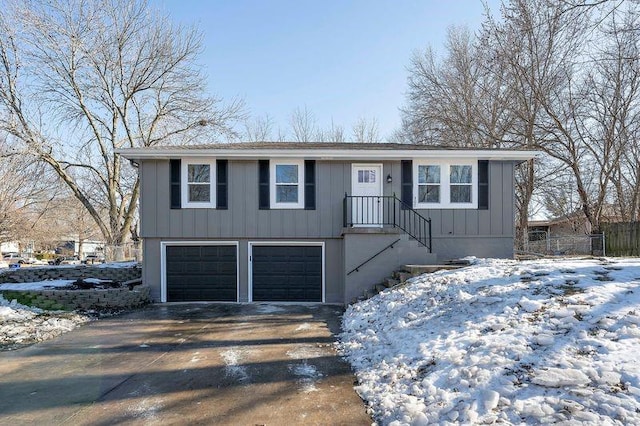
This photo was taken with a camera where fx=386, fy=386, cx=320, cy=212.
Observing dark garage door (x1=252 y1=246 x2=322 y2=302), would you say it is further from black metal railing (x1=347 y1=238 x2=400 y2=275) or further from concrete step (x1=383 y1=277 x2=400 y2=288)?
concrete step (x1=383 y1=277 x2=400 y2=288)

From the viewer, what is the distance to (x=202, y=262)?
10859 mm

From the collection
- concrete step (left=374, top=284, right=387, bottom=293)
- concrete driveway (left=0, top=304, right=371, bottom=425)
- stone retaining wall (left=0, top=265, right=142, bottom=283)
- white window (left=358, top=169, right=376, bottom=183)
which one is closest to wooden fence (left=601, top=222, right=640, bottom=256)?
white window (left=358, top=169, right=376, bottom=183)

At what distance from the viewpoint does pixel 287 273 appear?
35.5 ft

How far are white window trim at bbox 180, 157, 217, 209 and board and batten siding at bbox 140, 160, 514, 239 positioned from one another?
0.17m

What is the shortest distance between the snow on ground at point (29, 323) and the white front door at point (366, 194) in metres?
6.89

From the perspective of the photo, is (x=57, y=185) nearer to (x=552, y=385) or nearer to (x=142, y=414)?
(x=142, y=414)

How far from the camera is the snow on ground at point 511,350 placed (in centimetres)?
288

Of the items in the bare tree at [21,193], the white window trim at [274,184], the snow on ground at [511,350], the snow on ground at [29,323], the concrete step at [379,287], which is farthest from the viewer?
the bare tree at [21,193]

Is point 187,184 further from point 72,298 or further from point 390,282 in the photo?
point 390,282

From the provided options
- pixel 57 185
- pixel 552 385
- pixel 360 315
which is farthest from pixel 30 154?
pixel 552 385

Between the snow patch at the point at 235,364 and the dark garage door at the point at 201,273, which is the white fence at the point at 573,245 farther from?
the snow patch at the point at 235,364

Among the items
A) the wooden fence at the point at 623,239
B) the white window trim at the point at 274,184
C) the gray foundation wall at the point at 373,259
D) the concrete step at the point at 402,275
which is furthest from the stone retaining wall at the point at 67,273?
the wooden fence at the point at 623,239

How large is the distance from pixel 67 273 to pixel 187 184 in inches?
223

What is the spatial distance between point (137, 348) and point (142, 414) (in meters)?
2.69
